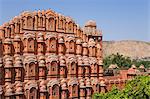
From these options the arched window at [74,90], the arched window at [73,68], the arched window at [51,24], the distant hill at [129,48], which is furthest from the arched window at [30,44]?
the distant hill at [129,48]

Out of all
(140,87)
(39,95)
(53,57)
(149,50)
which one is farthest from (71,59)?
(149,50)

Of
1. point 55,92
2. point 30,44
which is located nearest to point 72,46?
point 30,44

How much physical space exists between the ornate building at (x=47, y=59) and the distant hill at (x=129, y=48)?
105017mm

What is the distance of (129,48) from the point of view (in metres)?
138

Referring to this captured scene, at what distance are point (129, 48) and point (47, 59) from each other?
11850 centimetres

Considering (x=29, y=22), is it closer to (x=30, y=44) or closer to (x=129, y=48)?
(x=30, y=44)

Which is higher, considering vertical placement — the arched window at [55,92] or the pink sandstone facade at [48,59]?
the pink sandstone facade at [48,59]

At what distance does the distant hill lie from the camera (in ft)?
434

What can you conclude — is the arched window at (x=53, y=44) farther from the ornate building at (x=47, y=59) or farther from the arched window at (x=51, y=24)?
the arched window at (x=51, y=24)

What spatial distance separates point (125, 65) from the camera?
54.8m

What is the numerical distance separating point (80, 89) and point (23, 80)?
17.8 feet

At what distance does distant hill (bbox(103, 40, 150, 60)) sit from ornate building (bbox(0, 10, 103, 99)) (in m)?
105

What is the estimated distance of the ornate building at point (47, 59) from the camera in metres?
21.2

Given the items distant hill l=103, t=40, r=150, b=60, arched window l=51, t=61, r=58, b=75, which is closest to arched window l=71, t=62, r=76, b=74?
arched window l=51, t=61, r=58, b=75
